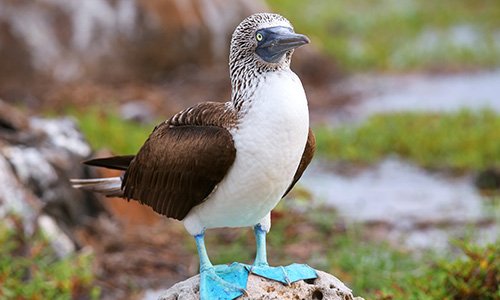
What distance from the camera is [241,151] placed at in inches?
130

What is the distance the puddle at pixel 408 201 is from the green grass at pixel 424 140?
0.19 m

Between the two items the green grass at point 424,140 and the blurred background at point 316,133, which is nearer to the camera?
the blurred background at point 316,133

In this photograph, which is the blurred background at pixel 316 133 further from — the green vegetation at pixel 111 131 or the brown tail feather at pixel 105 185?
the brown tail feather at pixel 105 185

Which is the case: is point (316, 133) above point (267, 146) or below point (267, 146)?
below

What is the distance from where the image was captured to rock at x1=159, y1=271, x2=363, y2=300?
3523mm

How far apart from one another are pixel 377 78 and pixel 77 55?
159 inches

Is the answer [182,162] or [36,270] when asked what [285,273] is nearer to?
[182,162]

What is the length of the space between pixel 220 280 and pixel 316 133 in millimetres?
6257

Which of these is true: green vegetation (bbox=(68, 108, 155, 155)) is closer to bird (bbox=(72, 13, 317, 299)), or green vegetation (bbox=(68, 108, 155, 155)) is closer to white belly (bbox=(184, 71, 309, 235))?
bird (bbox=(72, 13, 317, 299))

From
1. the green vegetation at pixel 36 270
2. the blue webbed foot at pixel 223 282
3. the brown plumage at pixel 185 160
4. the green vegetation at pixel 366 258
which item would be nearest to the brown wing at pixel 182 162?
the brown plumage at pixel 185 160

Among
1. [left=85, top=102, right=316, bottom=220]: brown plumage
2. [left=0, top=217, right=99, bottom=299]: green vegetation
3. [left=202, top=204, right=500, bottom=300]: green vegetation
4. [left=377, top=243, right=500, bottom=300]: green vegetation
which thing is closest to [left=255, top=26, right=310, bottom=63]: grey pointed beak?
[left=85, top=102, right=316, bottom=220]: brown plumage

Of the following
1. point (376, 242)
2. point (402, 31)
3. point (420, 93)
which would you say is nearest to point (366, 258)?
point (376, 242)

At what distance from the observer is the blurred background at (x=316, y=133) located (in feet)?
19.2

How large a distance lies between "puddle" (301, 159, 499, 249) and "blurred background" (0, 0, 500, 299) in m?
0.02
